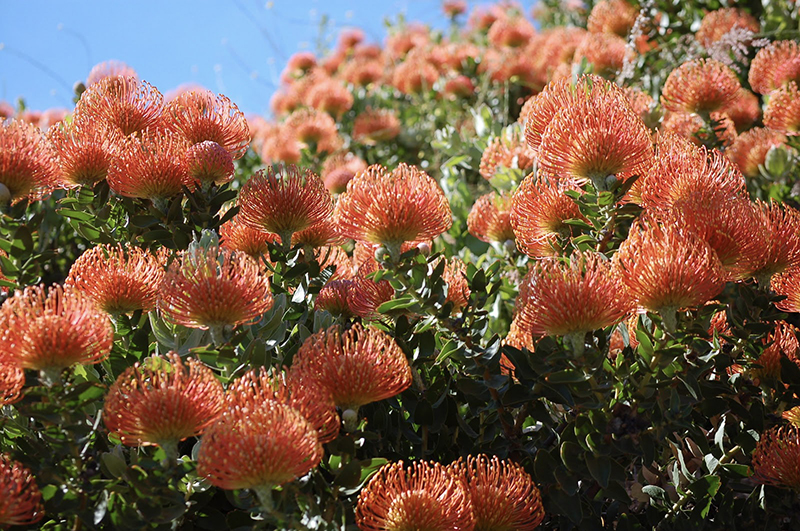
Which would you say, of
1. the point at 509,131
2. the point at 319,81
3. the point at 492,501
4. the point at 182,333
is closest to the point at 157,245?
the point at 182,333

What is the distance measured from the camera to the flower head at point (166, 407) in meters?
1.01

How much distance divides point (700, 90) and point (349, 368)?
1.33 m

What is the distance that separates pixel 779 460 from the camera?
133 cm

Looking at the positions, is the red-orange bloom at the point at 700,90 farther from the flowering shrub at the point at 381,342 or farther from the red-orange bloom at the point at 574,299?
the red-orange bloom at the point at 574,299

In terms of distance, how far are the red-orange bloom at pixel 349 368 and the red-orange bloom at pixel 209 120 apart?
22.7 inches

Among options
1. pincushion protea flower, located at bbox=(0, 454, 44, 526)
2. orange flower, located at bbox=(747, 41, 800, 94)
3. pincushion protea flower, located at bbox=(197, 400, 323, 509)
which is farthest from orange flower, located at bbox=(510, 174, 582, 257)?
orange flower, located at bbox=(747, 41, 800, 94)

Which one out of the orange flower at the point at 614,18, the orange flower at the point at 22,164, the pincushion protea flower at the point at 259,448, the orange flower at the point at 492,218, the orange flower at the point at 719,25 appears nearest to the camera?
the pincushion protea flower at the point at 259,448

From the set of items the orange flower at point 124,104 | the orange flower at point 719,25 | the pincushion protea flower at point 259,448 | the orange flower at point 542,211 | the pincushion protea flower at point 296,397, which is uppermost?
the orange flower at point 719,25

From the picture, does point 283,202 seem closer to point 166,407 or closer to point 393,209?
point 393,209

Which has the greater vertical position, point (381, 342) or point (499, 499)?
point (381, 342)

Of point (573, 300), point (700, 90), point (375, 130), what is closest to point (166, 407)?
point (573, 300)

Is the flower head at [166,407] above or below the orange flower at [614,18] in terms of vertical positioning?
below

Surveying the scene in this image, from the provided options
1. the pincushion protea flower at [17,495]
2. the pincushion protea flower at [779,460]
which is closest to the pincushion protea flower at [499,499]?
the pincushion protea flower at [779,460]

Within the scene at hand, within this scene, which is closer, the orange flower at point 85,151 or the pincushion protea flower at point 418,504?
the pincushion protea flower at point 418,504
